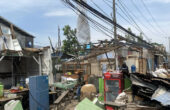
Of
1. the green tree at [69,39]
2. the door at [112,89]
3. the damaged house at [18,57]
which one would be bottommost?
the door at [112,89]

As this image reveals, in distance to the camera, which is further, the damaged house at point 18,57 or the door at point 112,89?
the damaged house at point 18,57

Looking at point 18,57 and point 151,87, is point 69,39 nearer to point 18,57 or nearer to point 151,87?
point 18,57

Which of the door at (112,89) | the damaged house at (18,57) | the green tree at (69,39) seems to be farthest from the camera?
the green tree at (69,39)

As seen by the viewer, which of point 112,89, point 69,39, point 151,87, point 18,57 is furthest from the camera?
point 69,39

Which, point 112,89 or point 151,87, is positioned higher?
point 151,87

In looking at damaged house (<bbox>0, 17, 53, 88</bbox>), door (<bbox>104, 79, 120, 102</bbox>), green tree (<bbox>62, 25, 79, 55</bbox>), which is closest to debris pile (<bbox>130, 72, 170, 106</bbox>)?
door (<bbox>104, 79, 120, 102</bbox>)

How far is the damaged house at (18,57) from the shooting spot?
Answer: 12.3 metres

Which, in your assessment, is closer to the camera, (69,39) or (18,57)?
(18,57)

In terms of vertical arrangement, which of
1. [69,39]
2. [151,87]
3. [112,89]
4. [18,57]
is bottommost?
[112,89]

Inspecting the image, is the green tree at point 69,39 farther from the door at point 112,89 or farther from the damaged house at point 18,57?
the door at point 112,89

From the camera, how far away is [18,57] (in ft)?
50.8

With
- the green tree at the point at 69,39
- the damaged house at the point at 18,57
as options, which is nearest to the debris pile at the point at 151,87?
the damaged house at the point at 18,57

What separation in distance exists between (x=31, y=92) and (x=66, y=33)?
1904cm

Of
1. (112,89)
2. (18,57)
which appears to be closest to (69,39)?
(18,57)
